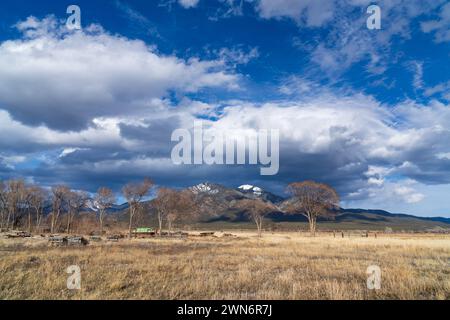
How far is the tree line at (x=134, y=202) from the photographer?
215ft

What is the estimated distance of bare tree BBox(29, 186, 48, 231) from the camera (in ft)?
288

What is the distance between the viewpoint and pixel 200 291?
10914 millimetres

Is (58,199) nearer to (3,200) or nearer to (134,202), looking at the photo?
(3,200)

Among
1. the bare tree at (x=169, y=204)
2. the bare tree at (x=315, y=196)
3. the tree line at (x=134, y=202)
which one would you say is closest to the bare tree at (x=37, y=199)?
the tree line at (x=134, y=202)

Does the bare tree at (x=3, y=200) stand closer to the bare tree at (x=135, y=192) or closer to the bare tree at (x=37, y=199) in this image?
the bare tree at (x=37, y=199)

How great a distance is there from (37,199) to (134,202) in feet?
114

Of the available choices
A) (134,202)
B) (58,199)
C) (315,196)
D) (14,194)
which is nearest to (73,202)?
(58,199)

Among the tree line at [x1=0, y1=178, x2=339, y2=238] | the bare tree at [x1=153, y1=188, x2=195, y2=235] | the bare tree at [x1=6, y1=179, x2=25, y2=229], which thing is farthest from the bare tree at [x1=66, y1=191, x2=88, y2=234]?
the bare tree at [x1=153, y1=188, x2=195, y2=235]

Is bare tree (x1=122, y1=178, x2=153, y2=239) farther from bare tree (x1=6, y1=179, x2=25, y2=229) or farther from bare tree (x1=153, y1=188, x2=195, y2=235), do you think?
bare tree (x1=6, y1=179, x2=25, y2=229)

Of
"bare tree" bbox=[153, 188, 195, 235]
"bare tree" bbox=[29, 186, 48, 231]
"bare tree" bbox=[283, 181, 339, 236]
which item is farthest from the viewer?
"bare tree" bbox=[29, 186, 48, 231]
